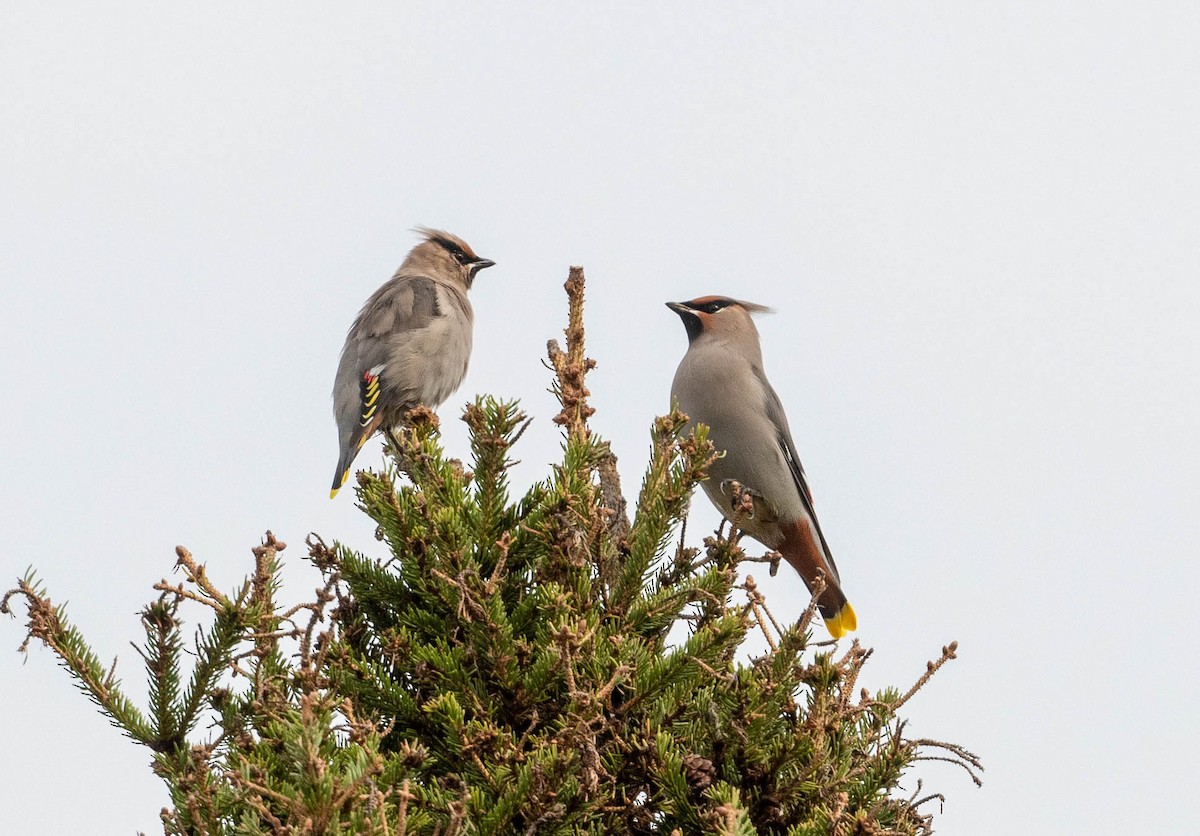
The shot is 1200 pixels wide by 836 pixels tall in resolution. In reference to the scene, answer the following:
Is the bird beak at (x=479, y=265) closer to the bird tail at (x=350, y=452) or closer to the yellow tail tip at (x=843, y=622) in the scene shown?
the bird tail at (x=350, y=452)

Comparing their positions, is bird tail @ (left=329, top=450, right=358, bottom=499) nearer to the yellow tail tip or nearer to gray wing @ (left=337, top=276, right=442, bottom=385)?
gray wing @ (left=337, top=276, right=442, bottom=385)

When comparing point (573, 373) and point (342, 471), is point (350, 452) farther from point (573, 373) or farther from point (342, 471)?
point (573, 373)

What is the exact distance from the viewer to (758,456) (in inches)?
211

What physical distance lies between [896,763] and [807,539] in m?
2.88

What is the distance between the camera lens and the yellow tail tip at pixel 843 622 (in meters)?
5.54

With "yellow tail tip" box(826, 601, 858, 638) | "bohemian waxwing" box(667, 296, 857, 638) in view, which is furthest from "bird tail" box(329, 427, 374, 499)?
"yellow tail tip" box(826, 601, 858, 638)

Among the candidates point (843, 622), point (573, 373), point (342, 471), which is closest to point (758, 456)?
point (843, 622)

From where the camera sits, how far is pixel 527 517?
9.05ft

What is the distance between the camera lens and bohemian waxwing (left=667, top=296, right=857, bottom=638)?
531 cm

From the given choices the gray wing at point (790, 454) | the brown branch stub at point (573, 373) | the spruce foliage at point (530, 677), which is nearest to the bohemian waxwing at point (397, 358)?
the gray wing at point (790, 454)

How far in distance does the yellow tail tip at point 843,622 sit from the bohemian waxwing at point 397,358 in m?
1.96

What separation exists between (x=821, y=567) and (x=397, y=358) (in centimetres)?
198

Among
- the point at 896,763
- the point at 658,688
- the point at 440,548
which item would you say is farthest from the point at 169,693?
the point at 896,763

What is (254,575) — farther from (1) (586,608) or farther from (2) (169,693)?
(1) (586,608)
